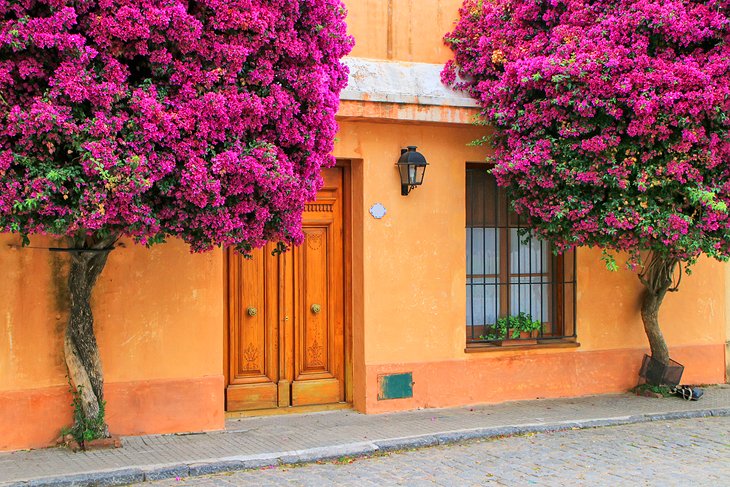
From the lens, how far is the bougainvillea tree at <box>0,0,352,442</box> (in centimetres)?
524

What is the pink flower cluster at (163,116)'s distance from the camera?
5.23 meters

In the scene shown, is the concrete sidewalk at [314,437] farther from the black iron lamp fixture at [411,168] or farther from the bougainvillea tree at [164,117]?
the black iron lamp fixture at [411,168]

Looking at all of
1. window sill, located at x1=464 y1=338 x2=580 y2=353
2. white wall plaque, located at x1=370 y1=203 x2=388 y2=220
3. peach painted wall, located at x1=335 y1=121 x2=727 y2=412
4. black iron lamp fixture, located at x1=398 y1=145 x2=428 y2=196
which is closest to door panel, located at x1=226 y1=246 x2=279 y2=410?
peach painted wall, located at x1=335 y1=121 x2=727 y2=412

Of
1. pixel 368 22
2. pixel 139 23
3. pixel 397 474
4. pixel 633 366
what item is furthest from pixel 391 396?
pixel 139 23

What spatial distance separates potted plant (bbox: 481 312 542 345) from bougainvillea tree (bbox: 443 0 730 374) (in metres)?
1.40

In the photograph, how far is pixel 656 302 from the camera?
9.44 m

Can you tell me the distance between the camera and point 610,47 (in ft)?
25.2

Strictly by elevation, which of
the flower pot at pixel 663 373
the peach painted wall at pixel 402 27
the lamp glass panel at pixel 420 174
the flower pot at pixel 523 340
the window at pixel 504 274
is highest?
the peach painted wall at pixel 402 27

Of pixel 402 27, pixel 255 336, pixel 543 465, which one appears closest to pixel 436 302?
pixel 255 336

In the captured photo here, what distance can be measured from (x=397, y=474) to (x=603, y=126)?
3.83m

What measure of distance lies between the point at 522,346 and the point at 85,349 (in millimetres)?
4818

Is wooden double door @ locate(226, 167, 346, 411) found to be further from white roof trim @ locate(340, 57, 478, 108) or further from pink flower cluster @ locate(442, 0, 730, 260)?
pink flower cluster @ locate(442, 0, 730, 260)

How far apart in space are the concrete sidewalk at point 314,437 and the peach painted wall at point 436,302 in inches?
10.0

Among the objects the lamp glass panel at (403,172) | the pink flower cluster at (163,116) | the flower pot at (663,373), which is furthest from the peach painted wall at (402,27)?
the flower pot at (663,373)
